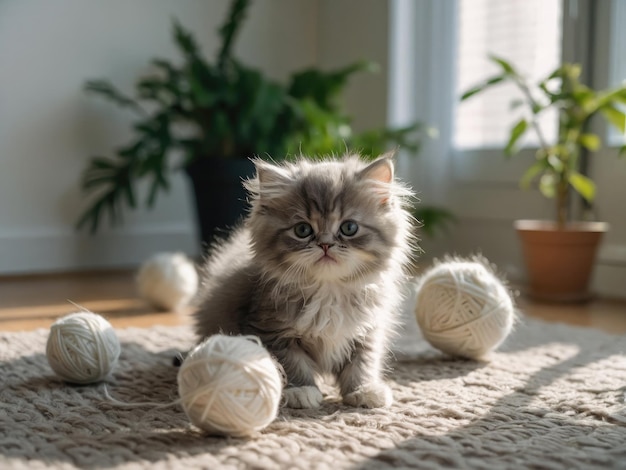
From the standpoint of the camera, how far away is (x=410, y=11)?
396 centimetres

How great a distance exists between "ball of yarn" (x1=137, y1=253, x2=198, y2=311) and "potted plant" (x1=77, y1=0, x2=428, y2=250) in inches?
31.5

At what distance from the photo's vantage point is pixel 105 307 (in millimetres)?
2666

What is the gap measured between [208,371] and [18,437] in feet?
1.12

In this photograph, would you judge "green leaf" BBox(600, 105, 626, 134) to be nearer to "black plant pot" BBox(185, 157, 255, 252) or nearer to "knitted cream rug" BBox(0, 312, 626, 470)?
"knitted cream rug" BBox(0, 312, 626, 470)

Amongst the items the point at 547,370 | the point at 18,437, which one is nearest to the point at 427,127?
the point at 547,370

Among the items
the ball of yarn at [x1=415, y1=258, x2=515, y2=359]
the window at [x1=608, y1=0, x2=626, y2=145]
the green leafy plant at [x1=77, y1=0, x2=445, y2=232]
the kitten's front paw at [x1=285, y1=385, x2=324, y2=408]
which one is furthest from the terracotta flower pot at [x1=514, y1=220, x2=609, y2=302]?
the kitten's front paw at [x1=285, y1=385, x2=324, y2=408]

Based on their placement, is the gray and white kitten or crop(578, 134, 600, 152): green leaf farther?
crop(578, 134, 600, 152): green leaf

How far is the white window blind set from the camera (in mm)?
3326

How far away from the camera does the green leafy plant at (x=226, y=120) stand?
3348 millimetres

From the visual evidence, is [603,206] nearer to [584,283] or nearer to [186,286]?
[584,283]

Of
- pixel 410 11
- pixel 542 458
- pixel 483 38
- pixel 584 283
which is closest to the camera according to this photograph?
pixel 542 458

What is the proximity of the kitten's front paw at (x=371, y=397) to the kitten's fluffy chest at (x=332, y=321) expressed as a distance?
8 centimetres

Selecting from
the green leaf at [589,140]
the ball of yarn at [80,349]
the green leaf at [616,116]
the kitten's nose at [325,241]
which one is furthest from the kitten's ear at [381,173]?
the green leaf at [589,140]

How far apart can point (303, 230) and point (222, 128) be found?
202 centimetres
